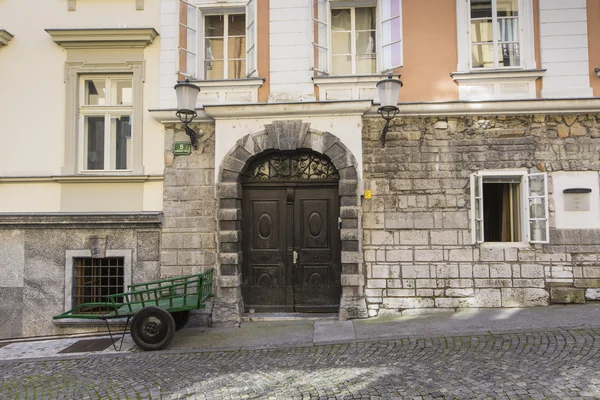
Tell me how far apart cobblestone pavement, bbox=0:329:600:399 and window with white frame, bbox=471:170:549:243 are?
2122mm

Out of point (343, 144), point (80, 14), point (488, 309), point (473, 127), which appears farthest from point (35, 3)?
point (488, 309)

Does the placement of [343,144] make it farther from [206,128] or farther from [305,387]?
[305,387]

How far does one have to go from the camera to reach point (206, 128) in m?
8.16

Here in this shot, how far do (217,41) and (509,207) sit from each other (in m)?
6.20

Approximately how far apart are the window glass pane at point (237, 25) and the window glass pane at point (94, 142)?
296 cm

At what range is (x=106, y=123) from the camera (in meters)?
8.47

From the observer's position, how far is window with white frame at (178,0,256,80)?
8.21m

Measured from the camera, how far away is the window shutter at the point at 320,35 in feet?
26.3

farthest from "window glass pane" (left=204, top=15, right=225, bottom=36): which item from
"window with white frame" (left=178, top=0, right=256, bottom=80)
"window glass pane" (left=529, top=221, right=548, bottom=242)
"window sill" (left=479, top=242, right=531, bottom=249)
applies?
"window glass pane" (left=529, top=221, right=548, bottom=242)

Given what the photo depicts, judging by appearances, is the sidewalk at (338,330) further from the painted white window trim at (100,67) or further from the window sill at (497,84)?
the window sill at (497,84)

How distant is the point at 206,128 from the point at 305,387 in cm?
505

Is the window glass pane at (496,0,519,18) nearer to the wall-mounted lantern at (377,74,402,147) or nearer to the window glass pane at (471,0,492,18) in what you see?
the window glass pane at (471,0,492,18)

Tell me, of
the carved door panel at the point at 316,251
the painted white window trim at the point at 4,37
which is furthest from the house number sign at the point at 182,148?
the painted white window trim at the point at 4,37

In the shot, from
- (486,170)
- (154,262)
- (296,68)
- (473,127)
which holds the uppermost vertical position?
(296,68)
